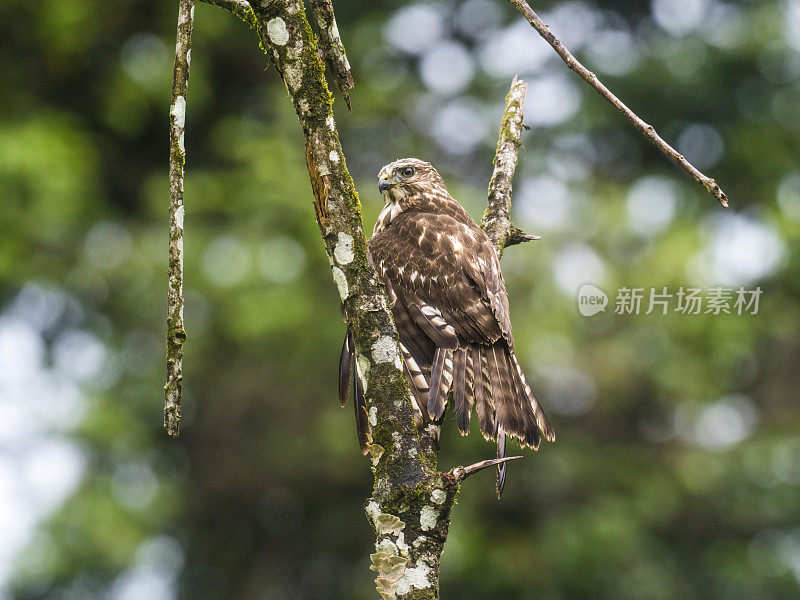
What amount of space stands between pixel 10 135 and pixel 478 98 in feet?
16.7

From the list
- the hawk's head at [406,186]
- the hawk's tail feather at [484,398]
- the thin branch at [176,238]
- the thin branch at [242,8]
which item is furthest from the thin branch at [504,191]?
the thin branch at [176,238]

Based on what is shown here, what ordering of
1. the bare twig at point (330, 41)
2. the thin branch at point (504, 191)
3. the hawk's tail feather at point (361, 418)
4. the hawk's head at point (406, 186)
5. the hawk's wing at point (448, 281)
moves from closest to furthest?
the bare twig at point (330, 41), the hawk's tail feather at point (361, 418), the hawk's wing at point (448, 281), the thin branch at point (504, 191), the hawk's head at point (406, 186)

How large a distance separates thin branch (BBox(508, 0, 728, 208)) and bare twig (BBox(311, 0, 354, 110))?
459mm

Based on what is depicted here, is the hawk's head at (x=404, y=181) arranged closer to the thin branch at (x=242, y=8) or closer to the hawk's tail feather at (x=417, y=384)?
the hawk's tail feather at (x=417, y=384)

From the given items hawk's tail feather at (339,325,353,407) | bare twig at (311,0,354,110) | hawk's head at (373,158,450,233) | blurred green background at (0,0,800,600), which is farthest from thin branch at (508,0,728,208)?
blurred green background at (0,0,800,600)

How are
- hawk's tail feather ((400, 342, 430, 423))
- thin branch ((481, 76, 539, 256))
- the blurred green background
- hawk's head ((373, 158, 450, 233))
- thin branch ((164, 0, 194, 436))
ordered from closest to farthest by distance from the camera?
thin branch ((164, 0, 194, 436))
hawk's tail feather ((400, 342, 430, 423))
thin branch ((481, 76, 539, 256))
hawk's head ((373, 158, 450, 233))
the blurred green background

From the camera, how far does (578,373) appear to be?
967 cm

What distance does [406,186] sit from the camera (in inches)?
154

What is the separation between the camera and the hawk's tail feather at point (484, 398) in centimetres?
294

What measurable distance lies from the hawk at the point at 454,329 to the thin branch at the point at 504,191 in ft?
0.24

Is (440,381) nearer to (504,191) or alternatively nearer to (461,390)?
(461,390)

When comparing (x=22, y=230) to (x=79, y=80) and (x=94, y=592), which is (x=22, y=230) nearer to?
(x=79, y=80)

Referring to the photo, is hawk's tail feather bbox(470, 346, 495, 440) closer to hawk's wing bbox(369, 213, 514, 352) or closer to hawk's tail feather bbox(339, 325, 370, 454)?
hawk's wing bbox(369, 213, 514, 352)

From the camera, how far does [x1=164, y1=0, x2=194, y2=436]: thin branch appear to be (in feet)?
6.59
